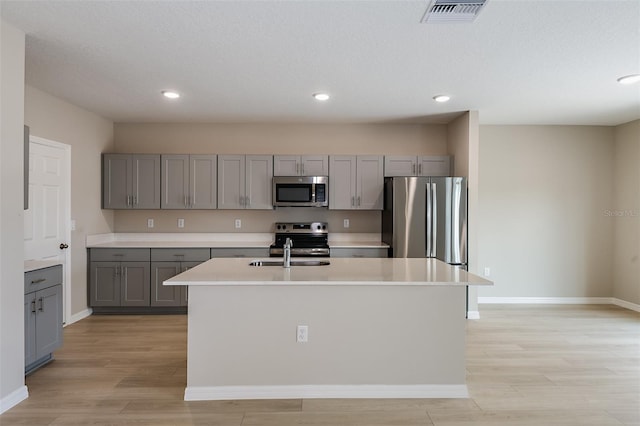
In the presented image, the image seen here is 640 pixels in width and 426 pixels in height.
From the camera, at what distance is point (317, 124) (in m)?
5.66

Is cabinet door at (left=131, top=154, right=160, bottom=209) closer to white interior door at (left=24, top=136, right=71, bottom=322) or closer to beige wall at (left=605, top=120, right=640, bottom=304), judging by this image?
white interior door at (left=24, top=136, right=71, bottom=322)

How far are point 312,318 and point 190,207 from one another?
3.11 m

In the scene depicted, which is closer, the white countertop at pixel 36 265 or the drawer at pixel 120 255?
the white countertop at pixel 36 265

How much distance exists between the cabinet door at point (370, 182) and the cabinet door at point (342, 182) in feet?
0.23

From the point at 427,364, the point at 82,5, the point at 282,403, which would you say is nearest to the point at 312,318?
the point at 282,403

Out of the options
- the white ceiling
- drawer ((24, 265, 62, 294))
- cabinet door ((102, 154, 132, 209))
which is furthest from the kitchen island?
cabinet door ((102, 154, 132, 209))

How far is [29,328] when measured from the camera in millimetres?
3154

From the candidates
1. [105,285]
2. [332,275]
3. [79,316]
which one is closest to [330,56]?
[332,275]

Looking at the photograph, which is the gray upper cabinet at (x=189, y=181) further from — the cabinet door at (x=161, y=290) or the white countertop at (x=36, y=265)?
the white countertop at (x=36, y=265)

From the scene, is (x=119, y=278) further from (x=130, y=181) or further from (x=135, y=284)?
(x=130, y=181)

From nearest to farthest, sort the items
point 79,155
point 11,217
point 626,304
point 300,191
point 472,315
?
point 11,217 < point 79,155 < point 472,315 < point 300,191 < point 626,304

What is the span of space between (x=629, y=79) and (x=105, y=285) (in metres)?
5.85

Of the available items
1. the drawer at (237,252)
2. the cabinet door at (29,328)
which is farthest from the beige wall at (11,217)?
the drawer at (237,252)

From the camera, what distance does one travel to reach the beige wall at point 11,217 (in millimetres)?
2602
